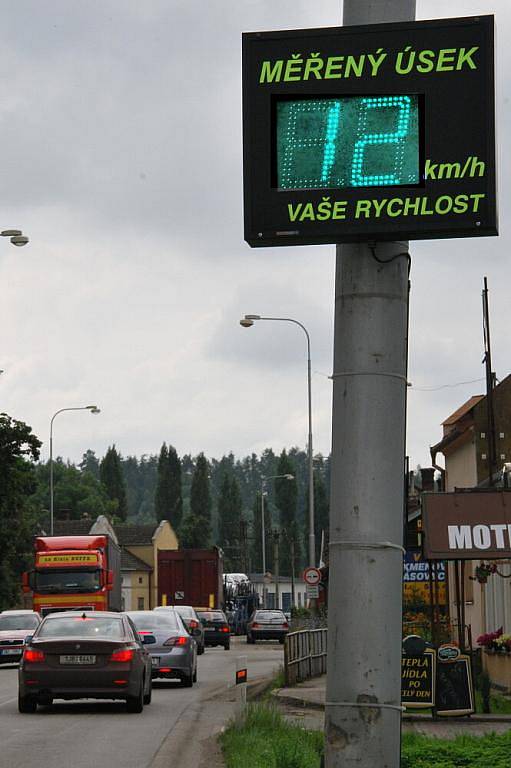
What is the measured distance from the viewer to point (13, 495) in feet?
197

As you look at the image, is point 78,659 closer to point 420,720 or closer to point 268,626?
point 420,720

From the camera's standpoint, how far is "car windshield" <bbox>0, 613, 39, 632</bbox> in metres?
39.5

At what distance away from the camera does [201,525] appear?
6083 inches

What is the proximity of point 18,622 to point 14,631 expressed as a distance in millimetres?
943

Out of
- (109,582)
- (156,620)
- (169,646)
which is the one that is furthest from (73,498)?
(169,646)

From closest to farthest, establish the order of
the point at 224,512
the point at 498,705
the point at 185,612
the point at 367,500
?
the point at 367,500 < the point at 498,705 < the point at 185,612 < the point at 224,512

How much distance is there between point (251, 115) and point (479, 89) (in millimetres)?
1056

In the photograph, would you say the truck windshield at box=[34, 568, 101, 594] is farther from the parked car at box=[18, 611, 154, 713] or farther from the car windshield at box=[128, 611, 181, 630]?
the parked car at box=[18, 611, 154, 713]

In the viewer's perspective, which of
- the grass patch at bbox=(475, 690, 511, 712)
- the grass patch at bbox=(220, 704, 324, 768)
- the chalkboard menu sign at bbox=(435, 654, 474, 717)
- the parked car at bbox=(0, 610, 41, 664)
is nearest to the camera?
the grass patch at bbox=(220, 704, 324, 768)

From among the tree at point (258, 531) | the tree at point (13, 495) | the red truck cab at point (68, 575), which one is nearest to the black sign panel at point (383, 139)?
the red truck cab at point (68, 575)

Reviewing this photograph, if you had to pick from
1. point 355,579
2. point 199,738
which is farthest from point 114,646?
point 355,579

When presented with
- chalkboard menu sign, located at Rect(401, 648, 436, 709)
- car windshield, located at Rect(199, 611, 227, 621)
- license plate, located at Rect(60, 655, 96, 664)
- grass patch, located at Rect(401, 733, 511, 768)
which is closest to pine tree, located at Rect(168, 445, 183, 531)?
car windshield, located at Rect(199, 611, 227, 621)

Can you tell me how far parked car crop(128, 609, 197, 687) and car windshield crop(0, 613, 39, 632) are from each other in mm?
13313

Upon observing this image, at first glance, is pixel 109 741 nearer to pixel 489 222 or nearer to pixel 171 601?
pixel 489 222
